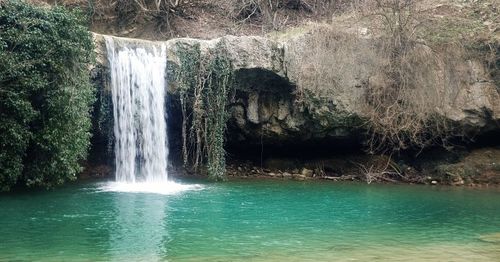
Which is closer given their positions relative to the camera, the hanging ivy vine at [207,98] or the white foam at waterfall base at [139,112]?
A: the white foam at waterfall base at [139,112]

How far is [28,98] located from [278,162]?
377 inches

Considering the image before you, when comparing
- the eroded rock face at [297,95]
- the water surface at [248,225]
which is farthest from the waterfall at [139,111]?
the water surface at [248,225]

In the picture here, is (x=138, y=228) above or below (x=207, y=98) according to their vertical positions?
below

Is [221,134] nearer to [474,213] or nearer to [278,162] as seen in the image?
[278,162]

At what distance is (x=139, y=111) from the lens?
16.5 metres

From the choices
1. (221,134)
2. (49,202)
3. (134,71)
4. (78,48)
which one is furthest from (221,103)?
(49,202)

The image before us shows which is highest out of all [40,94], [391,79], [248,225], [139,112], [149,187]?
[391,79]

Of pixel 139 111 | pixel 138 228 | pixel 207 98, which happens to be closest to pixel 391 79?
pixel 207 98

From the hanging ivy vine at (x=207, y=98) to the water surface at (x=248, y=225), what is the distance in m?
2.31

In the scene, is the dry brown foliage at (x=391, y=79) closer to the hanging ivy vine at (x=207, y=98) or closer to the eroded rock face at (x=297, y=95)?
the eroded rock face at (x=297, y=95)

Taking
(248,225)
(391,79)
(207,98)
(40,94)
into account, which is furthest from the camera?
(391,79)

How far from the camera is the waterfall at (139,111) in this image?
16219 mm

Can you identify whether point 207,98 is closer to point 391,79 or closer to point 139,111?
point 139,111

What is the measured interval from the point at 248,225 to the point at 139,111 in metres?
7.91
